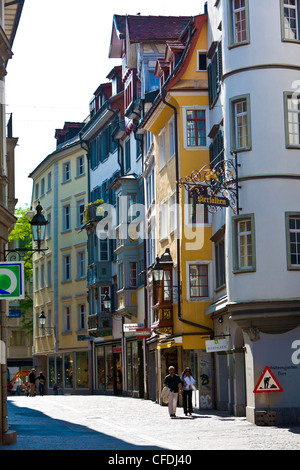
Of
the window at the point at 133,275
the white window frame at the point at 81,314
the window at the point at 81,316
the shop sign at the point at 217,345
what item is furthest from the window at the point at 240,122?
the window at the point at 81,316

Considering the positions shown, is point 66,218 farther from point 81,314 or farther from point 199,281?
point 199,281

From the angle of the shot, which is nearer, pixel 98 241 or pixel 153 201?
pixel 153 201

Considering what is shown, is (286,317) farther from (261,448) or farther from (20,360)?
(20,360)

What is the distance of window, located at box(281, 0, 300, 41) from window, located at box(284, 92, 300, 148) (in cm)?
182

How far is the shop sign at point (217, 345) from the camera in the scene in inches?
1193

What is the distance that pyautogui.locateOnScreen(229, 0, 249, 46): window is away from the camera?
28.2m

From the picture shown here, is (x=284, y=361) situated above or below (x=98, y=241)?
below

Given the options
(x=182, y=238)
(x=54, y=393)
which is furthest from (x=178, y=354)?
(x=54, y=393)

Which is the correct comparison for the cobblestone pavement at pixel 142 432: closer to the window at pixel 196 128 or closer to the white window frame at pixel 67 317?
the window at pixel 196 128

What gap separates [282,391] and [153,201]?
18.2 meters

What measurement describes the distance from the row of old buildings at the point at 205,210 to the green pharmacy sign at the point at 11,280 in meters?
8.18

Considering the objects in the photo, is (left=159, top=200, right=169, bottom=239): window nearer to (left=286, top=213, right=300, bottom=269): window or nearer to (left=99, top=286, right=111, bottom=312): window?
(left=286, top=213, right=300, bottom=269): window

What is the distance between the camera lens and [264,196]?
27188mm

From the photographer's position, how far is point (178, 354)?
126 ft
